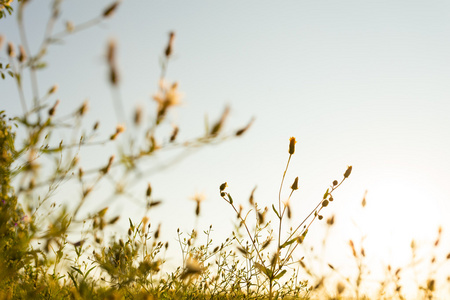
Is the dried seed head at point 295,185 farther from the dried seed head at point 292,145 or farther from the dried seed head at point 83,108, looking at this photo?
the dried seed head at point 83,108

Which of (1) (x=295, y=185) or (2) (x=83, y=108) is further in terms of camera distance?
(1) (x=295, y=185)

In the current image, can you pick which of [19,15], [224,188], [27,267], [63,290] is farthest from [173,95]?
[27,267]

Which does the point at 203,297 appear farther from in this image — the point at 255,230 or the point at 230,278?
the point at 255,230

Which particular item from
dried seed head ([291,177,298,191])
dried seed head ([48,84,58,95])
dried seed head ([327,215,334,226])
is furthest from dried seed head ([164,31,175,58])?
dried seed head ([327,215,334,226])

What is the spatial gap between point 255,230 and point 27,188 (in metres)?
1.80

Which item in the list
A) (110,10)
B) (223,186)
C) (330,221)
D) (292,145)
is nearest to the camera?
(110,10)

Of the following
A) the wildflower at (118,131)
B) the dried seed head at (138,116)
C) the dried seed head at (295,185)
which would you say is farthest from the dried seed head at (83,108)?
the dried seed head at (295,185)

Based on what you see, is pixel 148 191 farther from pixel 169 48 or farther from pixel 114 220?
pixel 169 48

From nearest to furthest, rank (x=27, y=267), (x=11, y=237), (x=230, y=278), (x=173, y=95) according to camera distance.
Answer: (x=173, y=95) → (x=11, y=237) → (x=27, y=267) → (x=230, y=278)

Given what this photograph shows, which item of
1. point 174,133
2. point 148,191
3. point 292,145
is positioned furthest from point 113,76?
point 292,145

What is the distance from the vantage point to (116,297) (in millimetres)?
1043

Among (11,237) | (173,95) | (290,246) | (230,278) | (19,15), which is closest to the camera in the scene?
(173,95)

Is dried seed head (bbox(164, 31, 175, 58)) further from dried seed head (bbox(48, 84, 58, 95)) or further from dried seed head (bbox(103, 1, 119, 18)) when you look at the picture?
dried seed head (bbox(48, 84, 58, 95))

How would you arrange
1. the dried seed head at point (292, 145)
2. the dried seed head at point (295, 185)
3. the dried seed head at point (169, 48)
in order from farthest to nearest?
the dried seed head at point (295, 185), the dried seed head at point (292, 145), the dried seed head at point (169, 48)
